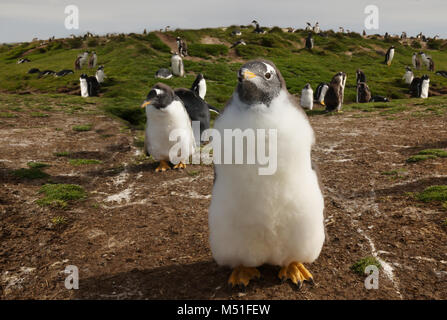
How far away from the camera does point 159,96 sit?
7.35m

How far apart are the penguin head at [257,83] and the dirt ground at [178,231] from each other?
5.84 feet

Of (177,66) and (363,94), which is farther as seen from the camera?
(177,66)

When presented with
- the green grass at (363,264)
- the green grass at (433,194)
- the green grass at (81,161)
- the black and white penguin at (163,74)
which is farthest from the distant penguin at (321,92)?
the green grass at (363,264)

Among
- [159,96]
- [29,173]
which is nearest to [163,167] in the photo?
[159,96]

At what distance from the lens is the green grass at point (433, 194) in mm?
5359

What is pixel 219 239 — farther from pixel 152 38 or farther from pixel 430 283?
pixel 152 38

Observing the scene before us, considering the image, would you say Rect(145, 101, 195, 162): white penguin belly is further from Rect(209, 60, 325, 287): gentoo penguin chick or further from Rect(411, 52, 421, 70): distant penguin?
Rect(411, 52, 421, 70): distant penguin

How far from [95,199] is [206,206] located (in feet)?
6.96

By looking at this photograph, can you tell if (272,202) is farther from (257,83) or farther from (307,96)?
(307,96)

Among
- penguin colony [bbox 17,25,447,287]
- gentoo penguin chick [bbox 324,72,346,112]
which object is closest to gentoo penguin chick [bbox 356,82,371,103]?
gentoo penguin chick [bbox 324,72,346,112]

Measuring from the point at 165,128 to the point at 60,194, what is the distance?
2579 mm

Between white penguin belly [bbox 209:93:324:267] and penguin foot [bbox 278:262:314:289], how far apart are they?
123 mm

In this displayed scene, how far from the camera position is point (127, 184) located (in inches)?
288
